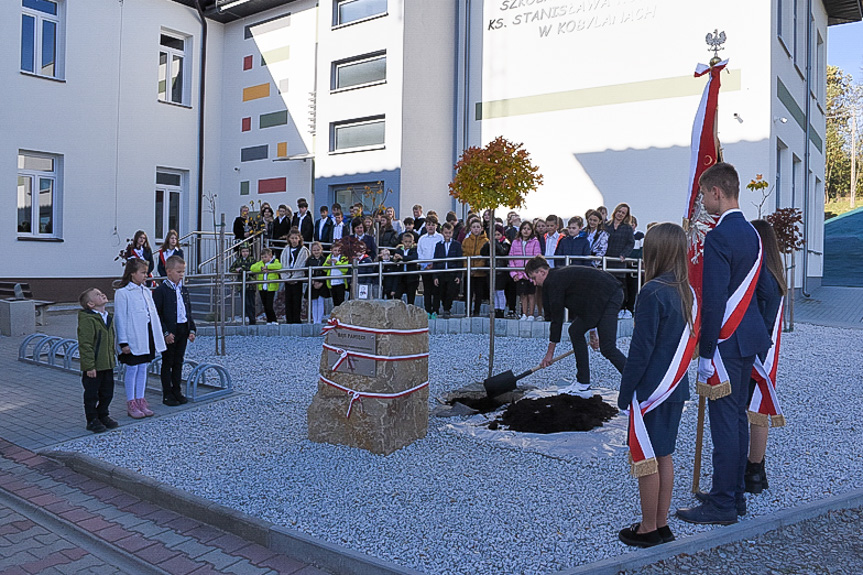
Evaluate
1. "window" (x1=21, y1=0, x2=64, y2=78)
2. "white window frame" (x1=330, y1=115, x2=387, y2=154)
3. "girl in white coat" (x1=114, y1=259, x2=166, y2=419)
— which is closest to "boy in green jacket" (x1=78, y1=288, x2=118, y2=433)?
"girl in white coat" (x1=114, y1=259, x2=166, y2=419)

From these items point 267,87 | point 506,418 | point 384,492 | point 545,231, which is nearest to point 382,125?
point 267,87

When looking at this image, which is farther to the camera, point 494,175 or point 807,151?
point 807,151

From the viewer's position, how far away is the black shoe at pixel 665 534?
362 centimetres

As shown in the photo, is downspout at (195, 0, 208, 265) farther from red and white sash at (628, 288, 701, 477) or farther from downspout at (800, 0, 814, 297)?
red and white sash at (628, 288, 701, 477)

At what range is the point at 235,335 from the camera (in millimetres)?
12500

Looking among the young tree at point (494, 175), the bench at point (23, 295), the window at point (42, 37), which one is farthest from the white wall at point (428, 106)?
the young tree at point (494, 175)

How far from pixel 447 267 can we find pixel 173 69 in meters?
13.8

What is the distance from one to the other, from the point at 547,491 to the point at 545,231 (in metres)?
7.71

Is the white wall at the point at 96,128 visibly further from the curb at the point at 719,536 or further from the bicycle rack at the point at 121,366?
the curb at the point at 719,536

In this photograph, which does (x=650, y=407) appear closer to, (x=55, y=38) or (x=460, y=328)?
(x=460, y=328)

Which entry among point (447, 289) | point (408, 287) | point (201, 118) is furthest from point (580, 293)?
point (201, 118)

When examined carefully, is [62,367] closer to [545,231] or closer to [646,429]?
[545,231]

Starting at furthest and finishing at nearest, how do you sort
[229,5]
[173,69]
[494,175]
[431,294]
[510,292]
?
[173,69]
[229,5]
[431,294]
[510,292]
[494,175]

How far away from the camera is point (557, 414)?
5938 mm
